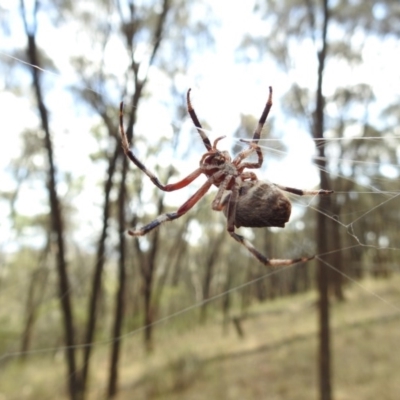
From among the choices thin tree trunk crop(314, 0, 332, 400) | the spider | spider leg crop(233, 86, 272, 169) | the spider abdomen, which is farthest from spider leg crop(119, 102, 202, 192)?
thin tree trunk crop(314, 0, 332, 400)

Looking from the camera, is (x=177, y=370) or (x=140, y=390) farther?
(x=177, y=370)

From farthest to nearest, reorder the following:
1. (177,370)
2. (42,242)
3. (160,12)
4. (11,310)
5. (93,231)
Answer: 1. (11,310)
2. (42,242)
3. (93,231)
4. (177,370)
5. (160,12)

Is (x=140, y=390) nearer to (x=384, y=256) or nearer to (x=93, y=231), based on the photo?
(x=93, y=231)

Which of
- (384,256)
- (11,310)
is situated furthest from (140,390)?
(384,256)

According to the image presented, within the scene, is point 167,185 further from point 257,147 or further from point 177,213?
point 257,147

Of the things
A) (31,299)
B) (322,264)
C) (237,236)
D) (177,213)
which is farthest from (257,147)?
(31,299)

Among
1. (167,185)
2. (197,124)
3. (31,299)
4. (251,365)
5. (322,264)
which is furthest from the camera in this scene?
(31,299)
